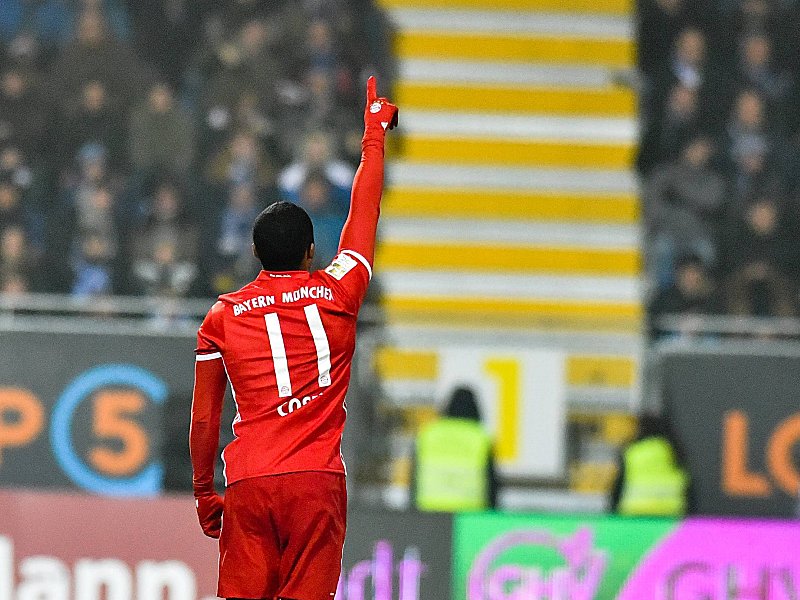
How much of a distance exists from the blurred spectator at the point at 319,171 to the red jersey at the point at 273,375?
7.06 meters

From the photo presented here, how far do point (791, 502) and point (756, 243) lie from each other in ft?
9.12

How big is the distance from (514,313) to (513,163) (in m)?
1.43

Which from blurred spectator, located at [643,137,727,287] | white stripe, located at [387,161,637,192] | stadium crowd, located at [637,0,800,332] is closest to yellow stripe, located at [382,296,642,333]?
stadium crowd, located at [637,0,800,332]

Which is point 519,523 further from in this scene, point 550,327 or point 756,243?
point 756,243

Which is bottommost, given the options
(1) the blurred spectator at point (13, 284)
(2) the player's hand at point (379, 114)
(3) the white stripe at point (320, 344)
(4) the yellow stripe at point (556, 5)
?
(3) the white stripe at point (320, 344)

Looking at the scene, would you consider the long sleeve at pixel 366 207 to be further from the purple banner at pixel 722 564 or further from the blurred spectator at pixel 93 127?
the blurred spectator at pixel 93 127

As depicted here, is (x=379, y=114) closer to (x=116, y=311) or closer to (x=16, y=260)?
(x=116, y=311)

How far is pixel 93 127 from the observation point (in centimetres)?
1252

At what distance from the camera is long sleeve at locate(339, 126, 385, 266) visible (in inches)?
183

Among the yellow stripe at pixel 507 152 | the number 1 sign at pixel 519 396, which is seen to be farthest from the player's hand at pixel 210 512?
the yellow stripe at pixel 507 152

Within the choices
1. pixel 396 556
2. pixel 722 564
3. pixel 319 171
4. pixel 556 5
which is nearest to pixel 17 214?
pixel 319 171

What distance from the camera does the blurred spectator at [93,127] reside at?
12.4m

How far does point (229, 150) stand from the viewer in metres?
12.3

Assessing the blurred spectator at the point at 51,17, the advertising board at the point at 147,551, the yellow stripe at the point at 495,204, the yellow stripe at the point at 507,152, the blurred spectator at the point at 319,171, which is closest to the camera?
the advertising board at the point at 147,551
